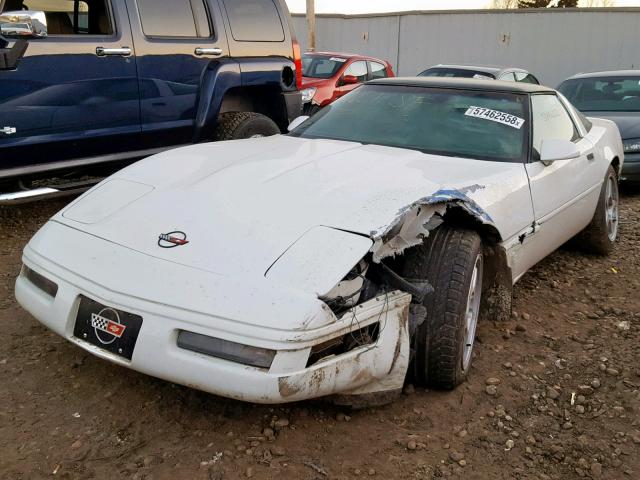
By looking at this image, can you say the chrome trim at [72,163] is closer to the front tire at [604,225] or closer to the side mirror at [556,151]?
the side mirror at [556,151]

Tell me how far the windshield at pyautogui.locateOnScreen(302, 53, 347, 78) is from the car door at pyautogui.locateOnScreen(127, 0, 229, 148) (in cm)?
610

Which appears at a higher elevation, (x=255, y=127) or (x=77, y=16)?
(x=77, y=16)

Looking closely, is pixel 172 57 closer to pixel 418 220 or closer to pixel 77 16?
pixel 77 16

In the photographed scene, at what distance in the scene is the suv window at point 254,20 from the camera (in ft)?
18.8

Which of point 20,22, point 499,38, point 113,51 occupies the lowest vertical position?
point 499,38

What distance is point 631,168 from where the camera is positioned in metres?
7.30

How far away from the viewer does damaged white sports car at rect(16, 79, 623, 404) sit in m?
2.34

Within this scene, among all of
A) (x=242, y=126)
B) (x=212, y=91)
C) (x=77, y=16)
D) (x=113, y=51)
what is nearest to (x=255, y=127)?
(x=242, y=126)

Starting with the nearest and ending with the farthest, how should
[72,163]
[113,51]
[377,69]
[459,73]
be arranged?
[72,163]
[113,51]
[459,73]
[377,69]

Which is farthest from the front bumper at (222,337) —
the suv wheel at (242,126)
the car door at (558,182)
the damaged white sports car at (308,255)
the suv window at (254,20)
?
the suv window at (254,20)

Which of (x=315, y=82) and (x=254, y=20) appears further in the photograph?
(x=315, y=82)

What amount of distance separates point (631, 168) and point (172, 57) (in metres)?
5.13

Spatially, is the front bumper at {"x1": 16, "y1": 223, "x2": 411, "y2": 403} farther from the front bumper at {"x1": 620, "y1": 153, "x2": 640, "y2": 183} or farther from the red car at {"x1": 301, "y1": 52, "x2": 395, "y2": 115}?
the red car at {"x1": 301, "y1": 52, "x2": 395, "y2": 115}

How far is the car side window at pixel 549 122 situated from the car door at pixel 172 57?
2636 millimetres
